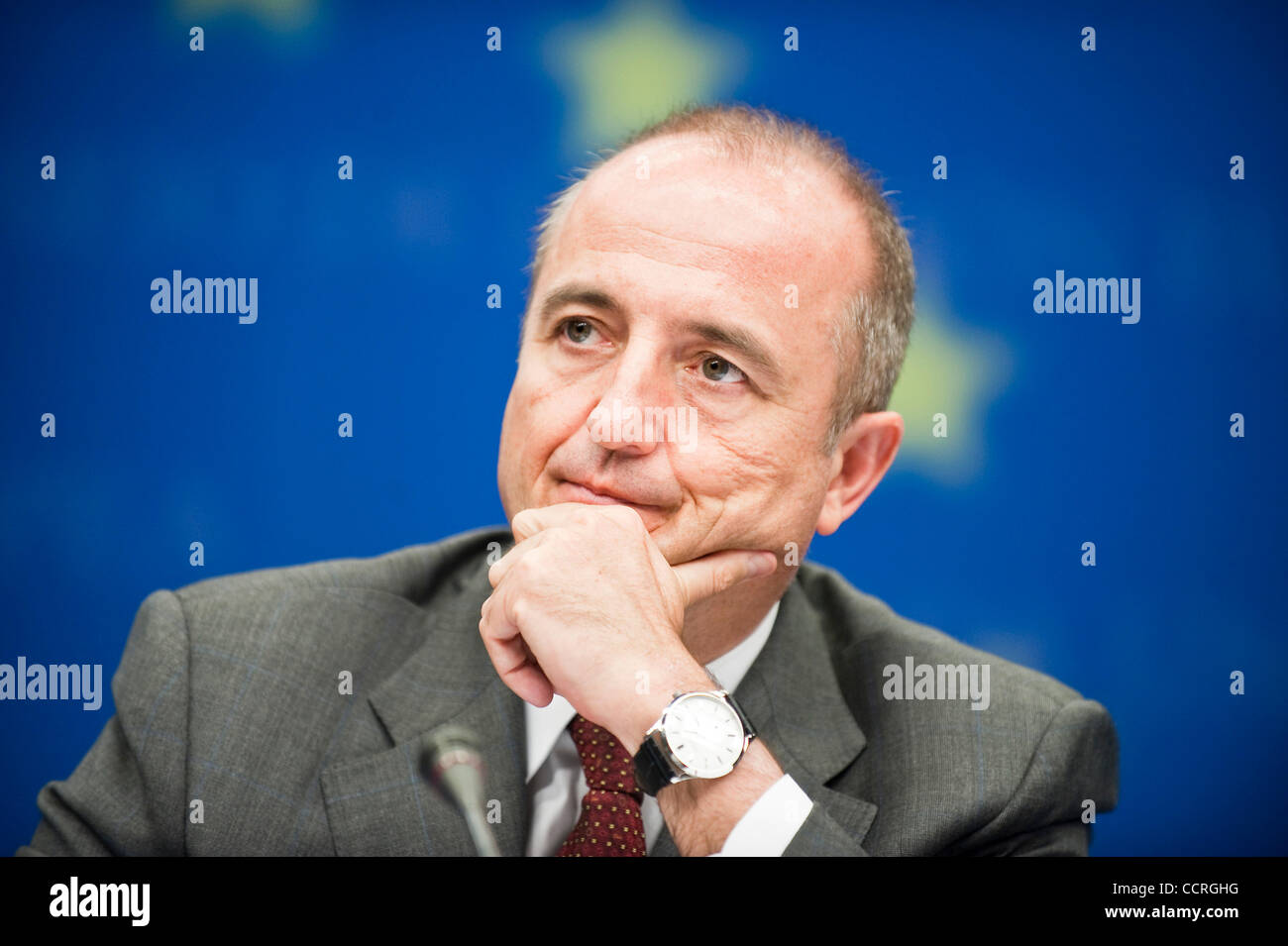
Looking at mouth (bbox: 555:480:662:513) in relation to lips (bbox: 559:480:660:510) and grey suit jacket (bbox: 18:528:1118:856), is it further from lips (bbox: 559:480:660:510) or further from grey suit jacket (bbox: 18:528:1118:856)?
grey suit jacket (bbox: 18:528:1118:856)

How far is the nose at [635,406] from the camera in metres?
2.33

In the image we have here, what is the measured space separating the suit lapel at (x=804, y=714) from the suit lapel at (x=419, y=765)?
0.37 metres

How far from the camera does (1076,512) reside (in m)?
3.41

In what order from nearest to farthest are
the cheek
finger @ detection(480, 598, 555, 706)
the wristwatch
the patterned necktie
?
the wristwatch < finger @ detection(480, 598, 555, 706) < the patterned necktie < the cheek

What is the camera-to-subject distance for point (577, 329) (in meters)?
2.55

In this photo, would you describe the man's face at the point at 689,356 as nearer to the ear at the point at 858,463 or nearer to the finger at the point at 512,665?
the ear at the point at 858,463

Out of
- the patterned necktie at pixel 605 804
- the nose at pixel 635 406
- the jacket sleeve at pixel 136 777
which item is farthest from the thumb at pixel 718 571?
the jacket sleeve at pixel 136 777

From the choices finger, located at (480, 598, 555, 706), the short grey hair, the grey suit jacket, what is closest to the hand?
finger, located at (480, 598, 555, 706)

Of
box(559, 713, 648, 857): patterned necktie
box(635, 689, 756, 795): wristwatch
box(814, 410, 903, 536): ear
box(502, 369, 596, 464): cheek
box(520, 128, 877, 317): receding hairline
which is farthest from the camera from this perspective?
box(814, 410, 903, 536): ear

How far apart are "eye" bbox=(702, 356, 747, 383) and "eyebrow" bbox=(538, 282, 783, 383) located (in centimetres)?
4

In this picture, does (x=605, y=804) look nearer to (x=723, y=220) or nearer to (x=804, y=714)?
(x=804, y=714)

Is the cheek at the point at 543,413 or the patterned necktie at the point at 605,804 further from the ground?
the cheek at the point at 543,413

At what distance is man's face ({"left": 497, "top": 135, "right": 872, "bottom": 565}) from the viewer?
240 cm

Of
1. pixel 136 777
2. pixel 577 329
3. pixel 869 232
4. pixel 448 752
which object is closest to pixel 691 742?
pixel 448 752
